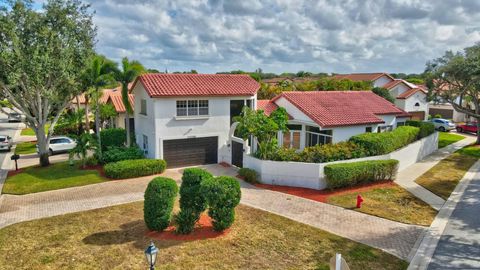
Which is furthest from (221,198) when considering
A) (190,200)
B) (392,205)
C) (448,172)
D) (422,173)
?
(448,172)

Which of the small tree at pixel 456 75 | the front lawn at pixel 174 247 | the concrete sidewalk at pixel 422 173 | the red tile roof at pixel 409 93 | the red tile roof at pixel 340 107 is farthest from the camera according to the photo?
the red tile roof at pixel 409 93

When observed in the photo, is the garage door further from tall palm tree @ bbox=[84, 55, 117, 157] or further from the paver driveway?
tall palm tree @ bbox=[84, 55, 117, 157]

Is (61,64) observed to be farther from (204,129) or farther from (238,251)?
(238,251)

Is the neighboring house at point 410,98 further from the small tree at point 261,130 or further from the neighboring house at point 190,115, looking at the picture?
the small tree at point 261,130

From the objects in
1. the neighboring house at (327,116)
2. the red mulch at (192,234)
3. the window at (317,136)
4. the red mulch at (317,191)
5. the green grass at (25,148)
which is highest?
the neighboring house at (327,116)

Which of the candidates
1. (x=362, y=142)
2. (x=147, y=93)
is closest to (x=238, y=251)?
(x=362, y=142)

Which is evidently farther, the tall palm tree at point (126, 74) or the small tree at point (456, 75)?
the small tree at point (456, 75)

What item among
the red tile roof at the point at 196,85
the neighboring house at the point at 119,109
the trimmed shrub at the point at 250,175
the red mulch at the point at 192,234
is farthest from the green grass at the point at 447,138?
the neighboring house at the point at 119,109

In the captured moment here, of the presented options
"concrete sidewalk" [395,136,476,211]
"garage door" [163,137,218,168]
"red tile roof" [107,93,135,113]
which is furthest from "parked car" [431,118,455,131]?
"red tile roof" [107,93,135,113]
